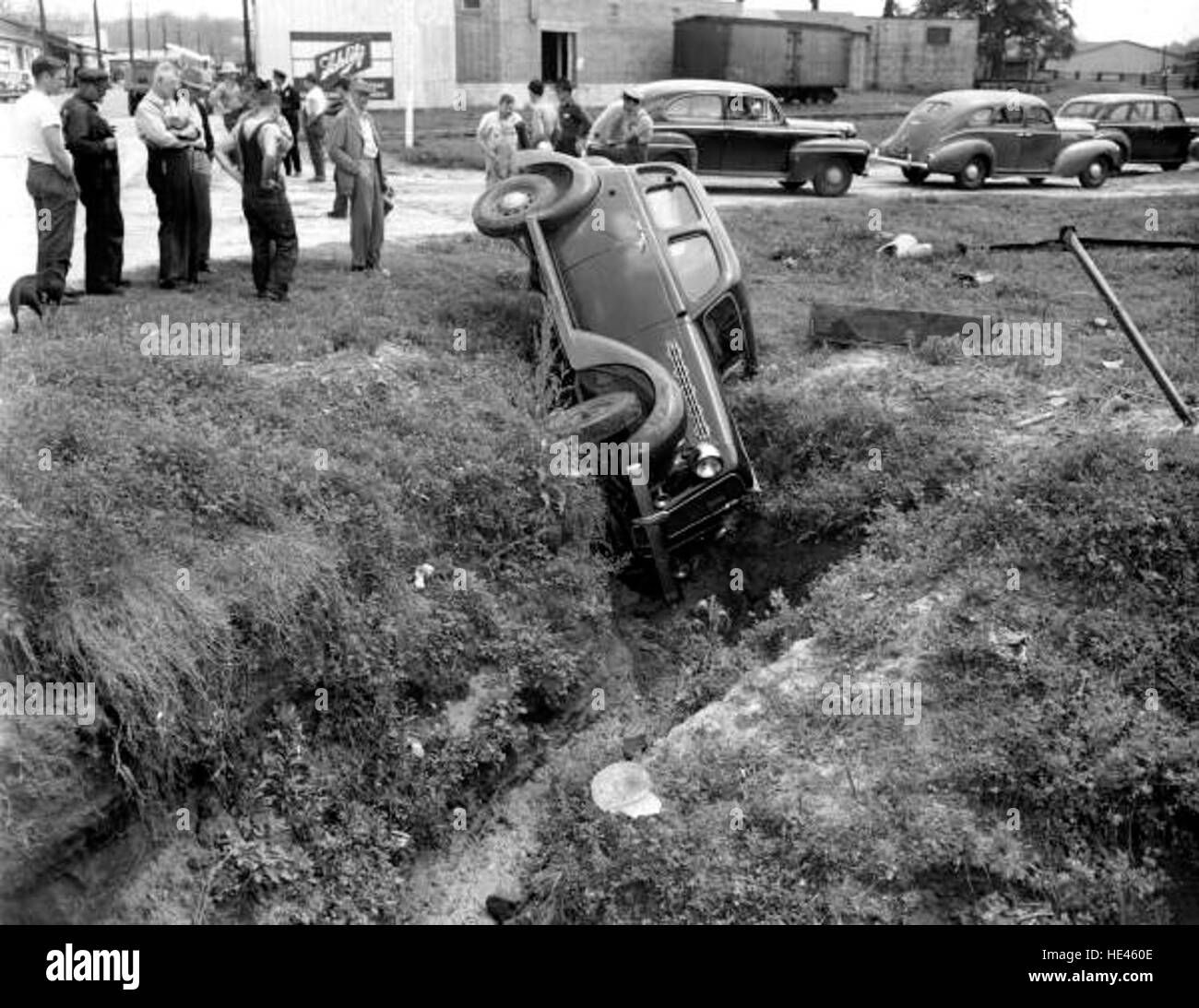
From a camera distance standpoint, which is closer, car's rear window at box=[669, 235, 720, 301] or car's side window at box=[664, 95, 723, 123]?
→ car's rear window at box=[669, 235, 720, 301]

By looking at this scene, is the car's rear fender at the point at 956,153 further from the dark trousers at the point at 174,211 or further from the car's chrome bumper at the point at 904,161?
the dark trousers at the point at 174,211

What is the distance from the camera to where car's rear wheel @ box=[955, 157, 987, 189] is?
64.3 ft

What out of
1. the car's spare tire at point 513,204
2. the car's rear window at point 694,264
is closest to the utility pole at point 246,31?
the car's spare tire at point 513,204

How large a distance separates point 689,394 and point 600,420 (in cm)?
75

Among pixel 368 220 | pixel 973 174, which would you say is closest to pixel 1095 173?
pixel 973 174

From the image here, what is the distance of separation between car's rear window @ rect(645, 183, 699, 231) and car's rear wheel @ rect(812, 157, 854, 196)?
10254 millimetres

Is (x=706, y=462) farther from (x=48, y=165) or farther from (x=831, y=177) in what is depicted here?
(x=831, y=177)

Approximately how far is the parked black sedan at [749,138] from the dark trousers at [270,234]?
10440 millimetres

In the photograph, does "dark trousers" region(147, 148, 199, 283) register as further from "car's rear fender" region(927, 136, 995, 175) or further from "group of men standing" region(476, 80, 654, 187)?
"car's rear fender" region(927, 136, 995, 175)

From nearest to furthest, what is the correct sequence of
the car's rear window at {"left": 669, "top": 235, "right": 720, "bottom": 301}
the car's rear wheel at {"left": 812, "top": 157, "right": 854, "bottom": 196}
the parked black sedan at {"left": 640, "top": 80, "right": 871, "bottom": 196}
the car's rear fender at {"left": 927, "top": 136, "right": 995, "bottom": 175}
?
the car's rear window at {"left": 669, "top": 235, "right": 720, "bottom": 301} → the parked black sedan at {"left": 640, "top": 80, "right": 871, "bottom": 196} → the car's rear wheel at {"left": 812, "top": 157, "right": 854, "bottom": 196} → the car's rear fender at {"left": 927, "top": 136, "right": 995, "bottom": 175}

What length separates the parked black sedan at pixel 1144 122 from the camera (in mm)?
22594

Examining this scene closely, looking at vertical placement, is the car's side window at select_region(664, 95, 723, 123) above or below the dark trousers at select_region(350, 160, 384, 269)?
above

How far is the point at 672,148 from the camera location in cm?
1705

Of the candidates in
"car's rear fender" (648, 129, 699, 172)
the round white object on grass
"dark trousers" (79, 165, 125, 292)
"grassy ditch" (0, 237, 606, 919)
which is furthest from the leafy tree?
the round white object on grass
